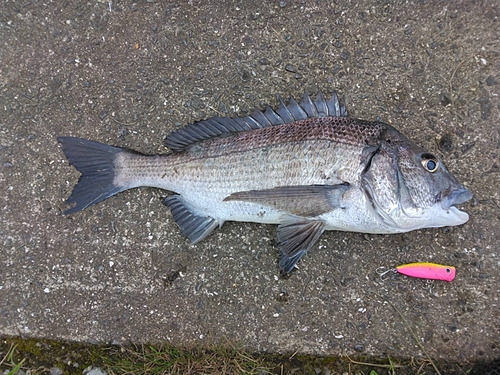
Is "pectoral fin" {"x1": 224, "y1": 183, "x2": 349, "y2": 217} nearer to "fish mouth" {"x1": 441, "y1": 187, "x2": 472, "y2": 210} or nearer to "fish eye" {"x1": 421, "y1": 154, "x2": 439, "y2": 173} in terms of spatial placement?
"fish eye" {"x1": 421, "y1": 154, "x2": 439, "y2": 173}

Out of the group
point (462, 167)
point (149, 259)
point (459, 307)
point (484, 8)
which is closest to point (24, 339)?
point (149, 259)

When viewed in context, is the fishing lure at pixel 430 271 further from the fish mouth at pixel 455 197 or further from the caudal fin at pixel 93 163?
the caudal fin at pixel 93 163

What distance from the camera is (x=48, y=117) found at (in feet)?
10.4

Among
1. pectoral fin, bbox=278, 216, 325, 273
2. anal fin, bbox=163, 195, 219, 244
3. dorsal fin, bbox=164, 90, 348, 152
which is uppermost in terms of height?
dorsal fin, bbox=164, 90, 348, 152

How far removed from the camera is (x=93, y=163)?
297 centimetres

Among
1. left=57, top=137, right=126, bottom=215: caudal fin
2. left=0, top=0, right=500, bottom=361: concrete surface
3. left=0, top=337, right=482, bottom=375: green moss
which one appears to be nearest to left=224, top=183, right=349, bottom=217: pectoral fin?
left=0, top=0, right=500, bottom=361: concrete surface

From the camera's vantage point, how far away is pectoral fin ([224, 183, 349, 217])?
99.6 inches

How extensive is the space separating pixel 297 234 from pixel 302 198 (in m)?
0.29

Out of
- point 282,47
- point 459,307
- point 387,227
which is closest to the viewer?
point 387,227

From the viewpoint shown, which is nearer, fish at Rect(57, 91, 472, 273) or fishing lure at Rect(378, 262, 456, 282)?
fish at Rect(57, 91, 472, 273)

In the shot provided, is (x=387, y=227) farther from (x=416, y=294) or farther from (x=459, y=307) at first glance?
(x=459, y=307)

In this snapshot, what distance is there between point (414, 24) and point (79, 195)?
10.3 feet

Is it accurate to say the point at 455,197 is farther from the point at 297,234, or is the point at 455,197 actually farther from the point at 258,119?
the point at 258,119

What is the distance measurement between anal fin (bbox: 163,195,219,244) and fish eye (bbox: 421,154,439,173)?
159 cm
